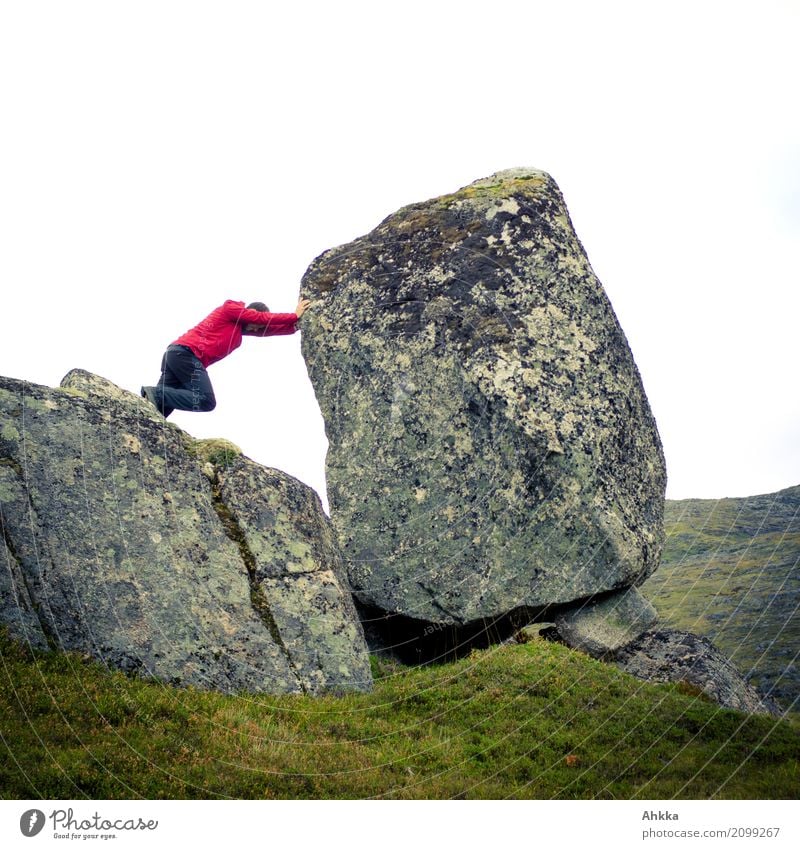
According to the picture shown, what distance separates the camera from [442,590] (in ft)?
57.4

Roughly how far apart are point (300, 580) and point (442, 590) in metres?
3.60

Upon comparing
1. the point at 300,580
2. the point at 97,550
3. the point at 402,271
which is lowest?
the point at 300,580

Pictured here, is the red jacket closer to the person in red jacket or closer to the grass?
the person in red jacket

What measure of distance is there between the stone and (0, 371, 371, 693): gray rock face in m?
4.70

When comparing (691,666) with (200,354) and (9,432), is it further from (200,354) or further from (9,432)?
(9,432)

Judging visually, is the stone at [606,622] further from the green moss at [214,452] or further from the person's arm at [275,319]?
the person's arm at [275,319]

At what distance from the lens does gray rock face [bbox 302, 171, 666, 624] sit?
17.4 metres

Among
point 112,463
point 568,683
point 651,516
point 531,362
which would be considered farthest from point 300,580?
point 651,516

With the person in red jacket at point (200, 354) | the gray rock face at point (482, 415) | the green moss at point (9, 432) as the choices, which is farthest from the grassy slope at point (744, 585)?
the green moss at point (9, 432)

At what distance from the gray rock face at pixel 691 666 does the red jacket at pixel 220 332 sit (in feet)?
33.8

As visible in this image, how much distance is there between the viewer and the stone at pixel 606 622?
17.4m

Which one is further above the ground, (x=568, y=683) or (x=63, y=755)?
(x=63, y=755)
